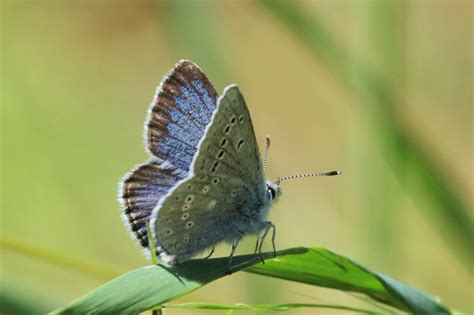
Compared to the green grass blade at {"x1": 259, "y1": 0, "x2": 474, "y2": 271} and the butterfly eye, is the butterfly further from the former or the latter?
the green grass blade at {"x1": 259, "y1": 0, "x2": 474, "y2": 271}

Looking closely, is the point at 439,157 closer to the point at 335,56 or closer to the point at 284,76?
the point at 335,56

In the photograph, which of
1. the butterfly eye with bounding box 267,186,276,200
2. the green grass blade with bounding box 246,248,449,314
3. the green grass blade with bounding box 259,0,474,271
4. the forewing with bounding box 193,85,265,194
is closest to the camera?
the green grass blade with bounding box 246,248,449,314

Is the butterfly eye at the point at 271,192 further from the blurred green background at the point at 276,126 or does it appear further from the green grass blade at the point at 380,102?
the green grass blade at the point at 380,102

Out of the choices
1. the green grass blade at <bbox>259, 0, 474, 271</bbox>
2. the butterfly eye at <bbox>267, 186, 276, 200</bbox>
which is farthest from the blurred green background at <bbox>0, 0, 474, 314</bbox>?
the butterfly eye at <bbox>267, 186, 276, 200</bbox>

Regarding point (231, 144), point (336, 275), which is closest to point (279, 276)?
point (336, 275)

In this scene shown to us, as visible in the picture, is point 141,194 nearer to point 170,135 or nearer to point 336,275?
point 170,135

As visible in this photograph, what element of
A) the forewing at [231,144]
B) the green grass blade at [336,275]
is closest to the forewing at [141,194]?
the forewing at [231,144]
